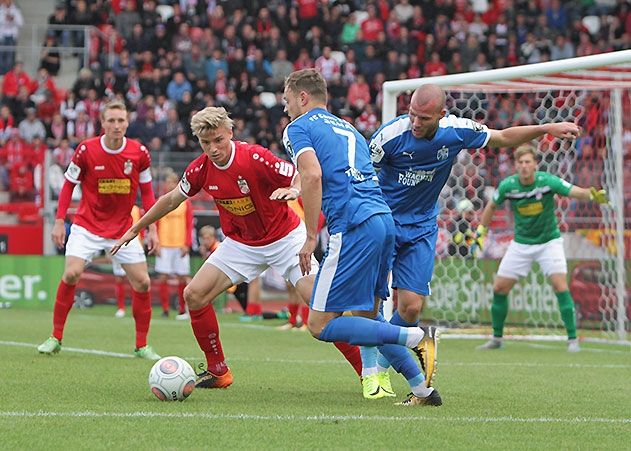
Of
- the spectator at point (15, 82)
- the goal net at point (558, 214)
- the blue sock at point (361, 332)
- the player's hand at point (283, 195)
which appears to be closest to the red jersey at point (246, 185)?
the player's hand at point (283, 195)

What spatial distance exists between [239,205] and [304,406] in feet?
5.83

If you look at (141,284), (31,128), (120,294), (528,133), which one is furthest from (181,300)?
(528,133)

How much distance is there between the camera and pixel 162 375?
7902 millimetres

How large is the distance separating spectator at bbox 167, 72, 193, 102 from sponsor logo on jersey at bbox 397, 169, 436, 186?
1847cm

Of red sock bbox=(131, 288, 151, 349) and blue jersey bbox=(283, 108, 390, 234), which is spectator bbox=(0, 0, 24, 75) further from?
blue jersey bbox=(283, 108, 390, 234)

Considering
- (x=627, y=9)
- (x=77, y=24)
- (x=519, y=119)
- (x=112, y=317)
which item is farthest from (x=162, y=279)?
(x=627, y=9)

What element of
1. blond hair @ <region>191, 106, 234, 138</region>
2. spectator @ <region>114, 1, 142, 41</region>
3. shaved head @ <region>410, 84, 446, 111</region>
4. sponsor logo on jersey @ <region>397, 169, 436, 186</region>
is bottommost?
sponsor logo on jersey @ <region>397, 169, 436, 186</region>

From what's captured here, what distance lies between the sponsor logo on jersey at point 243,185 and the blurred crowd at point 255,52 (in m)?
15.6

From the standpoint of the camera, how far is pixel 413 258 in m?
8.71

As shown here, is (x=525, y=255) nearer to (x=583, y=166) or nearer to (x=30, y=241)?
(x=583, y=166)

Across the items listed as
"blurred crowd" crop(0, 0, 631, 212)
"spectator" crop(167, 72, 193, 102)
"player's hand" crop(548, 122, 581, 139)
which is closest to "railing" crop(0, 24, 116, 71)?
"blurred crowd" crop(0, 0, 631, 212)

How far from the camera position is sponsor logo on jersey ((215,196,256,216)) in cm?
886

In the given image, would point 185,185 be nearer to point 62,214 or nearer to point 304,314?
point 62,214

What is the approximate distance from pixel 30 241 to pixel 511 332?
31.1ft
